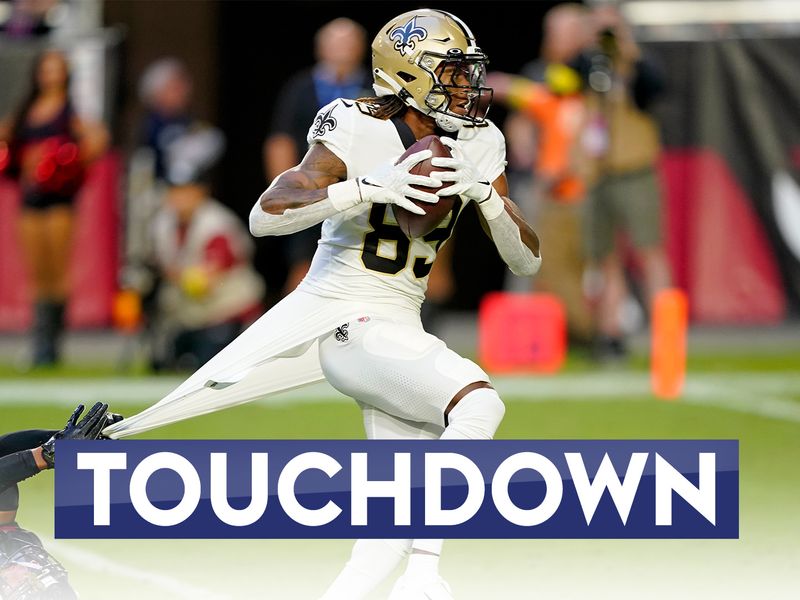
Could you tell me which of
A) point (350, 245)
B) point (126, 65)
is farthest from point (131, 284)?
point (350, 245)

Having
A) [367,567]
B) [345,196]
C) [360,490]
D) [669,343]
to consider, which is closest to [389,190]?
[345,196]

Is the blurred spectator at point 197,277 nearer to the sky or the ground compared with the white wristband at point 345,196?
nearer to the ground

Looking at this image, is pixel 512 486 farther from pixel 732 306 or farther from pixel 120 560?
pixel 732 306

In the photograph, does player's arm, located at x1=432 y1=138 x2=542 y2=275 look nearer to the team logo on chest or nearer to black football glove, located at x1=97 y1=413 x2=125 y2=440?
the team logo on chest

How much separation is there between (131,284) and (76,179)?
96 cm

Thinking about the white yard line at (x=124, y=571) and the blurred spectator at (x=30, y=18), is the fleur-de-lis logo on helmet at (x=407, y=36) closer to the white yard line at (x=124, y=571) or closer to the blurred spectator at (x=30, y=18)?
the white yard line at (x=124, y=571)

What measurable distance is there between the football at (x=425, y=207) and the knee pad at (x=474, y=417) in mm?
495

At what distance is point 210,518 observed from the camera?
4637mm

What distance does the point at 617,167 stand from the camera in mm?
11219

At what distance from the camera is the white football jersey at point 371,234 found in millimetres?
4762

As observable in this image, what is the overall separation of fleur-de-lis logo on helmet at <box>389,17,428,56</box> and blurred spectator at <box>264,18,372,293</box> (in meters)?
5.36

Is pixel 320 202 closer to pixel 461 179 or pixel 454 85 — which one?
pixel 461 179

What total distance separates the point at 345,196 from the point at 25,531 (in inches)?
52.2

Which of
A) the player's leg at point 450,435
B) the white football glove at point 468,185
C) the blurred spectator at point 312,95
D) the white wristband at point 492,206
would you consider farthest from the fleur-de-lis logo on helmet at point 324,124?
the blurred spectator at point 312,95
